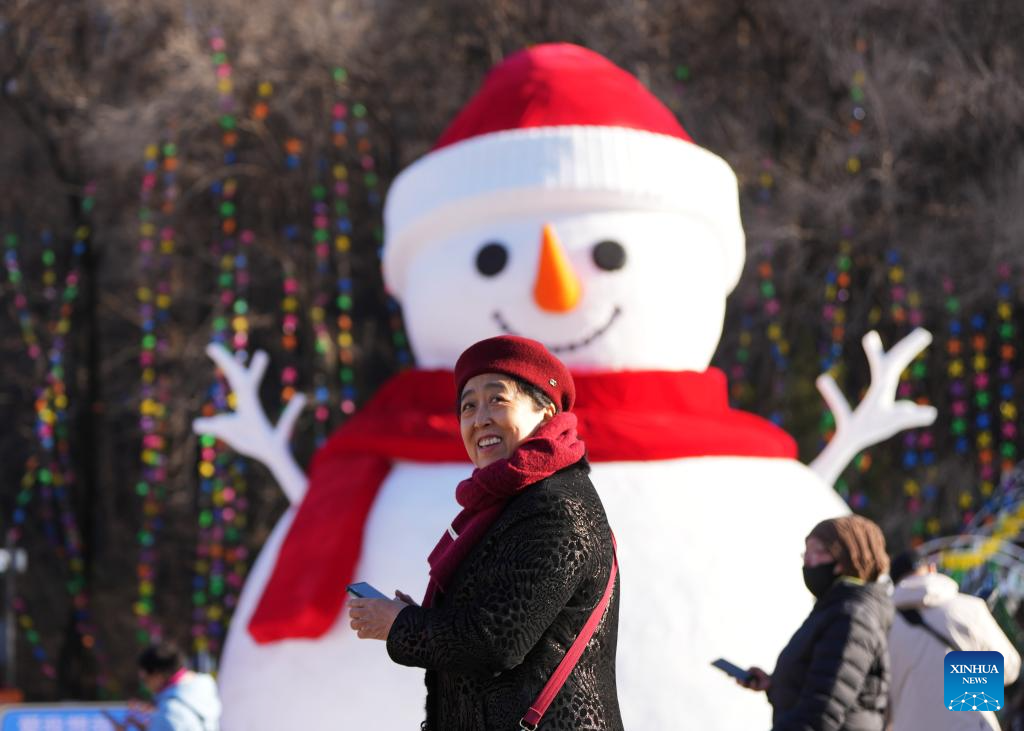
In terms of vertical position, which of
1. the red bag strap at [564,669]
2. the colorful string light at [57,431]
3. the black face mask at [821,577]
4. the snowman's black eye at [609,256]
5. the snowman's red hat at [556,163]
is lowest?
the red bag strap at [564,669]

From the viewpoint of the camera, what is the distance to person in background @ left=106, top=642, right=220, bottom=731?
440 centimetres

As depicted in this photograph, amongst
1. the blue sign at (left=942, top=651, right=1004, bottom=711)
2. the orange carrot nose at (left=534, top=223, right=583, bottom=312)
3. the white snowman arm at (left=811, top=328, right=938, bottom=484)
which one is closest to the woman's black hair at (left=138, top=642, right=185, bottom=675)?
the orange carrot nose at (left=534, top=223, right=583, bottom=312)

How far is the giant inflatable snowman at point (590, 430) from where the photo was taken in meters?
4.61

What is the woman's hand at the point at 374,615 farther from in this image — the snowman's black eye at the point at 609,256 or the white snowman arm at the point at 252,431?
the white snowman arm at the point at 252,431

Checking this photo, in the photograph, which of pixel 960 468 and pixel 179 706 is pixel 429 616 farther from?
pixel 960 468

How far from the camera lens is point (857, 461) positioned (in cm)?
1048

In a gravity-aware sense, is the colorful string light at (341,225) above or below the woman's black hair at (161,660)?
above

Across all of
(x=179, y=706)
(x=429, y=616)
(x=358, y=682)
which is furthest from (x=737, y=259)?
(x=429, y=616)

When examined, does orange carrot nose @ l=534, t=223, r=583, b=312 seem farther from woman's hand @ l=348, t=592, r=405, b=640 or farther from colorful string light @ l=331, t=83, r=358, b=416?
colorful string light @ l=331, t=83, r=358, b=416

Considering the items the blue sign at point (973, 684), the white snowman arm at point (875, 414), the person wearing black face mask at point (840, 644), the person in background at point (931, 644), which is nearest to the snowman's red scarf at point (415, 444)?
the white snowman arm at point (875, 414)

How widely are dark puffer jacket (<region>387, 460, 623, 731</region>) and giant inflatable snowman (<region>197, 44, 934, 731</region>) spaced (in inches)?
89.6

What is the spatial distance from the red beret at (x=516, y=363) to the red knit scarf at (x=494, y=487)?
11cm

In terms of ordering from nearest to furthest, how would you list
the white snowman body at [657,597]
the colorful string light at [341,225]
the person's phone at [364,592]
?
the person's phone at [364,592] < the white snowman body at [657,597] < the colorful string light at [341,225]

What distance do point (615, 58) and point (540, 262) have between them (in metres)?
6.74
